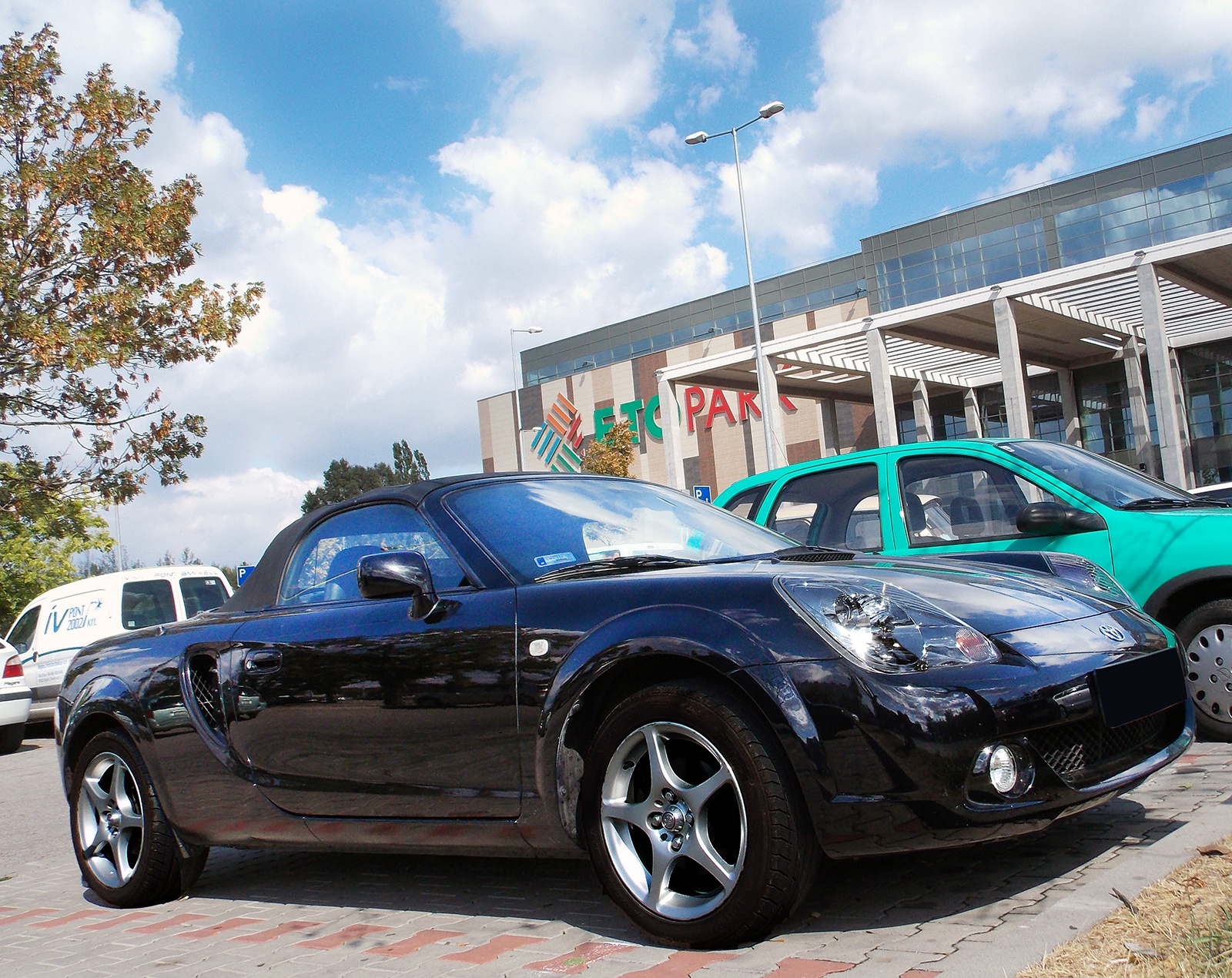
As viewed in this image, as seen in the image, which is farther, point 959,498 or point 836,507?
point 836,507

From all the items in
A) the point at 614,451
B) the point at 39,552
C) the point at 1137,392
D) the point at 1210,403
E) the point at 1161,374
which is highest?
the point at 614,451

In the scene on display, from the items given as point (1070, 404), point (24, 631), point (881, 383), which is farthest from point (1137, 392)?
point (24, 631)

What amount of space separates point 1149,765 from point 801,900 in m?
1.08

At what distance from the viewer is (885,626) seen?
2.98 m

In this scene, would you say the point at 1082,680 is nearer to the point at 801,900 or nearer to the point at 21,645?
the point at 801,900

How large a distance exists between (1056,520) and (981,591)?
7.99ft

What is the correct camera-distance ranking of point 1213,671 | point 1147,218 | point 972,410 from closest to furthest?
point 1213,671 → point 972,410 → point 1147,218

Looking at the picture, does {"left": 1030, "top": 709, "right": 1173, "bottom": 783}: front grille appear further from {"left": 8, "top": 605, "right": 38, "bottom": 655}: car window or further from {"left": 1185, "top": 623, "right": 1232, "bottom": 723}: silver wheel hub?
{"left": 8, "top": 605, "right": 38, "bottom": 655}: car window

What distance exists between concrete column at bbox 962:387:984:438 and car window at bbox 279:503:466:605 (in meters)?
40.2

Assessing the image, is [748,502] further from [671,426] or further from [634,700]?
[671,426]

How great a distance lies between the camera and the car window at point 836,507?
6.60 m

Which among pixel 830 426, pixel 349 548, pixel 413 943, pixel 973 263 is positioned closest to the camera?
pixel 413 943

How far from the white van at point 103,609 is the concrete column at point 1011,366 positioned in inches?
797

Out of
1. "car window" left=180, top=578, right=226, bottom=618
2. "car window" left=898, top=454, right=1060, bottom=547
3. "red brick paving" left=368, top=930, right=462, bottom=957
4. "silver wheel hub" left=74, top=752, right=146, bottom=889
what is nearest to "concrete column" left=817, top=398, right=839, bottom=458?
"car window" left=180, top=578, right=226, bottom=618
